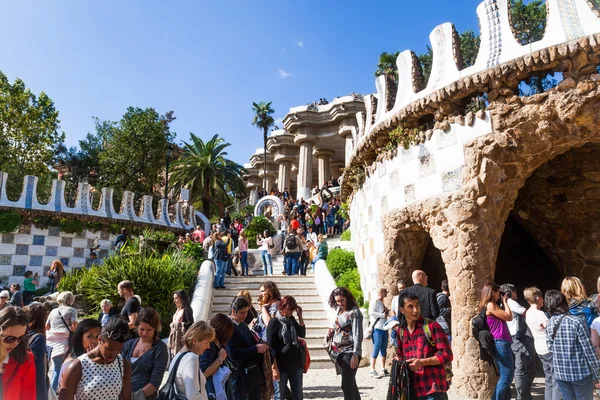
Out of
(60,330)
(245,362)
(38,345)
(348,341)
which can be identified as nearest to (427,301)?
(348,341)

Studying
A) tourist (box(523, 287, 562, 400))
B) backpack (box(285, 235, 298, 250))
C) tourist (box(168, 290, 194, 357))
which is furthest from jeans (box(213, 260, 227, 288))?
tourist (box(523, 287, 562, 400))

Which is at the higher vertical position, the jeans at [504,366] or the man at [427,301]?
the man at [427,301]

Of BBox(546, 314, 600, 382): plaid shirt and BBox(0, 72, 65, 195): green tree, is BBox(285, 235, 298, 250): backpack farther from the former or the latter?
BBox(0, 72, 65, 195): green tree

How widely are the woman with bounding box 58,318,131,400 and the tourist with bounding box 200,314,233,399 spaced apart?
2.37 feet

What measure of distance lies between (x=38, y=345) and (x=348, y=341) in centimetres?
296

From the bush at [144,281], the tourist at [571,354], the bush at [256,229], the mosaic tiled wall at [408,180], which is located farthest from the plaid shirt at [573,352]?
the bush at [256,229]

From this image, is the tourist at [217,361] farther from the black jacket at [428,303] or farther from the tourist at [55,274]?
the tourist at [55,274]

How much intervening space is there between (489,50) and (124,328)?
7030 mm

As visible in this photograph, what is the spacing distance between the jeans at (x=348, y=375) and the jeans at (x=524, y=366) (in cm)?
190

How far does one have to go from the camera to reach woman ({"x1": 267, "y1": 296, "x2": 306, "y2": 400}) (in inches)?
185

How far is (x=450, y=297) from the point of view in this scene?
7.40 metres

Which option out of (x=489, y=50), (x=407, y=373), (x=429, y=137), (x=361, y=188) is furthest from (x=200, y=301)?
(x=489, y=50)

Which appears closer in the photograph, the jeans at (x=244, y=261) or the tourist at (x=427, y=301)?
the tourist at (x=427, y=301)

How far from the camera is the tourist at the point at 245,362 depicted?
4117 mm
